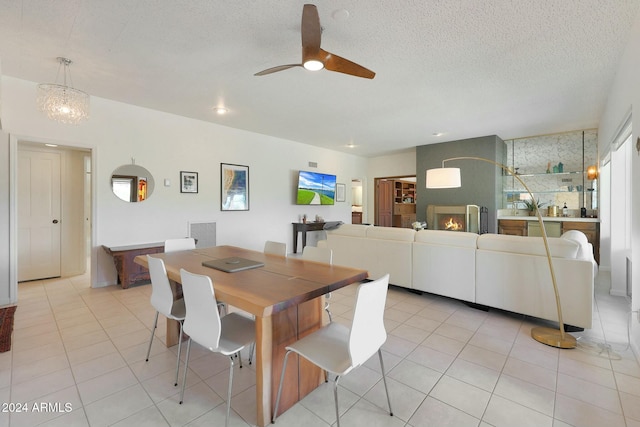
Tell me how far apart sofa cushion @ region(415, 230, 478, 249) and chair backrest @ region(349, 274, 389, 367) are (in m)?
2.03

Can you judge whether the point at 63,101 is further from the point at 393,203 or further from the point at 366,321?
the point at 393,203

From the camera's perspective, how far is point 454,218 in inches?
256

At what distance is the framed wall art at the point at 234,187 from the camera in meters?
5.22

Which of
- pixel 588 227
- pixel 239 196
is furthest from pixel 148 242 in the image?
pixel 588 227

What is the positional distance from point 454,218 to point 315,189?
3221mm

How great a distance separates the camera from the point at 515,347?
2.41 meters

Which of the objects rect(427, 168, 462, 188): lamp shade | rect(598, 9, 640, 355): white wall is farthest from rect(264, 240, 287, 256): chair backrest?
rect(598, 9, 640, 355): white wall

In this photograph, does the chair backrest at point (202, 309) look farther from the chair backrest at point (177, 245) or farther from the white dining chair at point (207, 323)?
the chair backrest at point (177, 245)

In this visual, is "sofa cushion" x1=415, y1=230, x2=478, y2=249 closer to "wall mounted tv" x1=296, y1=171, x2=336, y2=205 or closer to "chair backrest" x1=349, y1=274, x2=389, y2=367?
"chair backrest" x1=349, y1=274, x2=389, y2=367

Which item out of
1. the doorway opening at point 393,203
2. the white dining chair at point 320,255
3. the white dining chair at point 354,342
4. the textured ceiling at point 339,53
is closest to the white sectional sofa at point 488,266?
the white dining chair at point 320,255

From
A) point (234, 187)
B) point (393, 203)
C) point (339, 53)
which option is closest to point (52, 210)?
point (234, 187)

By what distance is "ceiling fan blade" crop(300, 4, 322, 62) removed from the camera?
6.14 feet

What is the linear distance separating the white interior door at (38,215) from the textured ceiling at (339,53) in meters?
1.49

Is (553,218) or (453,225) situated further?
(453,225)
